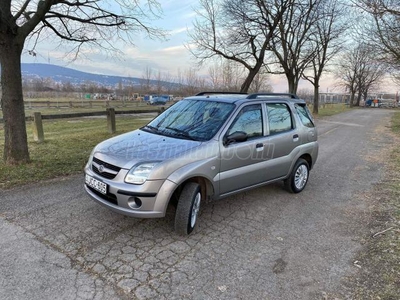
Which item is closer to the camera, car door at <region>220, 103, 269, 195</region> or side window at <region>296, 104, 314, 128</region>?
car door at <region>220, 103, 269, 195</region>

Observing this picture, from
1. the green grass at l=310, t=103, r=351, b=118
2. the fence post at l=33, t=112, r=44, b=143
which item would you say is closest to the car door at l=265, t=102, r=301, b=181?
the fence post at l=33, t=112, r=44, b=143

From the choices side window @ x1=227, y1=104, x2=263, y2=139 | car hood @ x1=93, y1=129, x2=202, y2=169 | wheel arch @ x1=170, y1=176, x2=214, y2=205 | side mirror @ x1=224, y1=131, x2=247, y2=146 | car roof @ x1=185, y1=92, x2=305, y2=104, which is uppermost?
car roof @ x1=185, y1=92, x2=305, y2=104

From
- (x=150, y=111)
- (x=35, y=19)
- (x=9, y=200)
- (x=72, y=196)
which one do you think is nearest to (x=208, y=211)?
(x=72, y=196)

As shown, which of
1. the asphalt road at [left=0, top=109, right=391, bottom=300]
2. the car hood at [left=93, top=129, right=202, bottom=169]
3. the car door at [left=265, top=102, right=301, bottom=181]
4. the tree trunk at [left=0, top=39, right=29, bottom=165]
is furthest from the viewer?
the tree trunk at [left=0, top=39, right=29, bottom=165]

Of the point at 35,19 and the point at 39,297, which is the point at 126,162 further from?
the point at 35,19

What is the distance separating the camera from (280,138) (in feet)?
15.0

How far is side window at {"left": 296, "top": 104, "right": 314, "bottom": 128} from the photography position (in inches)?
206

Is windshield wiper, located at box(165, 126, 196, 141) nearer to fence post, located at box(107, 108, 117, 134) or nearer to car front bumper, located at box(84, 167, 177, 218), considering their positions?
car front bumper, located at box(84, 167, 177, 218)

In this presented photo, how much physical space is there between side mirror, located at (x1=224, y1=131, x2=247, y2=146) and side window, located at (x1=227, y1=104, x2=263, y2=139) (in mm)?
84

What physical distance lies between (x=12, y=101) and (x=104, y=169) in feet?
12.1

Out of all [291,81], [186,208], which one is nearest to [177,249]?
[186,208]

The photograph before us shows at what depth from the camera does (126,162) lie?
3.15 metres

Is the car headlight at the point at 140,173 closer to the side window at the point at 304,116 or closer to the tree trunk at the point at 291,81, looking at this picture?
the side window at the point at 304,116

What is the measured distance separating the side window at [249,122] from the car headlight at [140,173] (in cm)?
129
